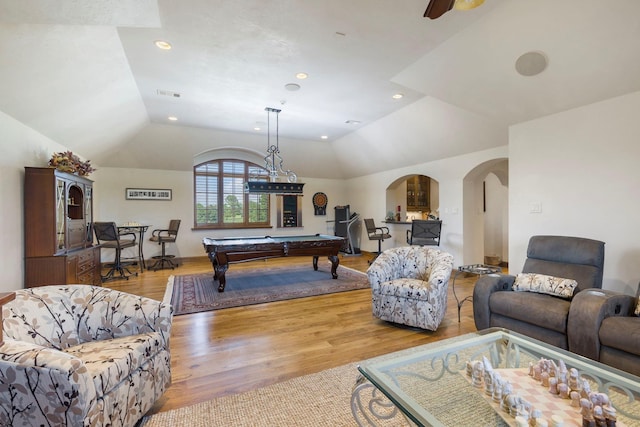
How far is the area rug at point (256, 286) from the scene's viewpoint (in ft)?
13.2

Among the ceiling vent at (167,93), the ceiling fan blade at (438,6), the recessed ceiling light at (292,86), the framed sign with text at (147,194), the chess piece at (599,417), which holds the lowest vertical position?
the chess piece at (599,417)

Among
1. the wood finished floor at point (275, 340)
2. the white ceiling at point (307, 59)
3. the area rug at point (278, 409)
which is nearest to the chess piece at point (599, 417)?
the area rug at point (278, 409)

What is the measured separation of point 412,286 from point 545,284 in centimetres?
117

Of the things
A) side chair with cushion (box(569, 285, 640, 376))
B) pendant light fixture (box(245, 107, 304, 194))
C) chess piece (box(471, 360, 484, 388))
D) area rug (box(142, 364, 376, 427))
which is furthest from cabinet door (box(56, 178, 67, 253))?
side chair with cushion (box(569, 285, 640, 376))

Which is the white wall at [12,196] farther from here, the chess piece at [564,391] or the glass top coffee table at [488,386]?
the chess piece at [564,391]

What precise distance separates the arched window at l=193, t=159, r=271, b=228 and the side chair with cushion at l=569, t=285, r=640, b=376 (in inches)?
286

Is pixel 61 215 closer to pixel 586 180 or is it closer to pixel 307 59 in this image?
pixel 307 59

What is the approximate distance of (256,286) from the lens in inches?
190

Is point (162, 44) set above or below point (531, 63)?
above

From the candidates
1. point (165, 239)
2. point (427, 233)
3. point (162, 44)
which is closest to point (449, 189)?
point (427, 233)

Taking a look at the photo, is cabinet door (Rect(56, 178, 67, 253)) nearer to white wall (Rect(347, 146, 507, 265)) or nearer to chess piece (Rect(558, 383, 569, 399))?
chess piece (Rect(558, 383, 569, 399))

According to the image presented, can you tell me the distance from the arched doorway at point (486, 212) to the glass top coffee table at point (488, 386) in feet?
13.5

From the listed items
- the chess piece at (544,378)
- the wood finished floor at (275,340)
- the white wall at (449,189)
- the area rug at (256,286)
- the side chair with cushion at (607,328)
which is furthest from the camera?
the white wall at (449,189)

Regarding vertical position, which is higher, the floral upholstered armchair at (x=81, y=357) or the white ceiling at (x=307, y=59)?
the white ceiling at (x=307, y=59)
